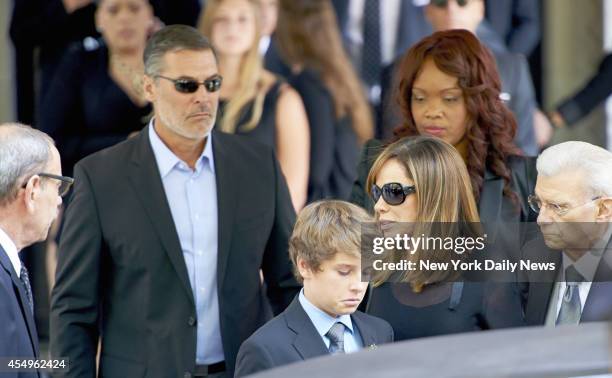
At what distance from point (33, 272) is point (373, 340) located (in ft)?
10.8

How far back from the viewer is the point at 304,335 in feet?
11.8

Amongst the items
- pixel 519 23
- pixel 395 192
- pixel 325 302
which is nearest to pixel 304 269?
pixel 325 302

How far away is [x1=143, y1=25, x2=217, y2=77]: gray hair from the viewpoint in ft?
14.6

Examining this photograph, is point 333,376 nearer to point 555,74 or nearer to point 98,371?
point 98,371

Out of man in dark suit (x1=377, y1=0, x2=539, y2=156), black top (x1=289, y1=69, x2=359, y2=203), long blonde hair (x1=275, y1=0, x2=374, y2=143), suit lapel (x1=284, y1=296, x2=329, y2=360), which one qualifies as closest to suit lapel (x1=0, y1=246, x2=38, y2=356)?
suit lapel (x1=284, y1=296, x2=329, y2=360)

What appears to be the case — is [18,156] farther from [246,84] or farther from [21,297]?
[246,84]

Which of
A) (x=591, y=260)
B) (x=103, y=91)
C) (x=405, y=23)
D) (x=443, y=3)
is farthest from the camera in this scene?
(x=405, y=23)

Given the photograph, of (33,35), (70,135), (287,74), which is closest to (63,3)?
(33,35)

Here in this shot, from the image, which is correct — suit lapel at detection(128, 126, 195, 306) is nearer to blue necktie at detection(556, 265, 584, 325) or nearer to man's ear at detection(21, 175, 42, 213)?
man's ear at detection(21, 175, 42, 213)

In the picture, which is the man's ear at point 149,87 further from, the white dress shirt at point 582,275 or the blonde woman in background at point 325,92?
the blonde woman in background at point 325,92

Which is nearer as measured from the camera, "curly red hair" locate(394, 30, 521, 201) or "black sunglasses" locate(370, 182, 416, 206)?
"black sunglasses" locate(370, 182, 416, 206)

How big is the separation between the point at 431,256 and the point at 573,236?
1.34ft

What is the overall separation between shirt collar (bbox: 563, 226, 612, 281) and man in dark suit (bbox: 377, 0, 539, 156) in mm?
1730

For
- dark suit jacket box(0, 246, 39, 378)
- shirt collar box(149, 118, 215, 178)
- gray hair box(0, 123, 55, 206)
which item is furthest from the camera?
shirt collar box(149, 118, 215, 178)
